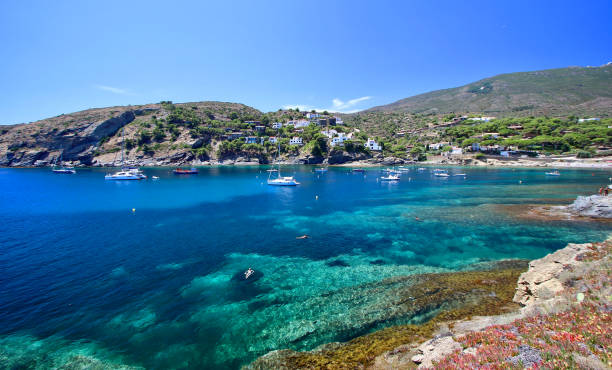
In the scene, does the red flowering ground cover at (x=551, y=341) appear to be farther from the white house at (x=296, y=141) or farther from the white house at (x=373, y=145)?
the white house at (x=296, y=141)

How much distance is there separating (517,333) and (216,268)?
57.2 feet

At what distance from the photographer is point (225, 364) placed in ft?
33.8

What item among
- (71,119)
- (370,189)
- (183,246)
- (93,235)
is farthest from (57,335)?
(71,119)

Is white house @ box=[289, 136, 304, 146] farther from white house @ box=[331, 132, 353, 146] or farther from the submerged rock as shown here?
the submerged rock

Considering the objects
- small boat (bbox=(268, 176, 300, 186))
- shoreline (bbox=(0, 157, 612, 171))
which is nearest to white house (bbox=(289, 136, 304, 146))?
shoreline (bbox=(0, 157, 612, 171))

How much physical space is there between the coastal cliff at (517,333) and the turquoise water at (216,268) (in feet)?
5.08

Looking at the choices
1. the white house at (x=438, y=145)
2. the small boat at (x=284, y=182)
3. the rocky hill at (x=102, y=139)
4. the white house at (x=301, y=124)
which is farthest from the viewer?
the white house at (x=301, y=124)

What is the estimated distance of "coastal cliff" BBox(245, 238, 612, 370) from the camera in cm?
634

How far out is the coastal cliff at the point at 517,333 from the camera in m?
6.34

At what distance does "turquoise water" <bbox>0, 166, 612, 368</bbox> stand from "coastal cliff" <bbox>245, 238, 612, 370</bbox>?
1.55m

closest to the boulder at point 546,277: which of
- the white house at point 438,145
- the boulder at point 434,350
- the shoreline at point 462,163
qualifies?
the boulder at point 434,350

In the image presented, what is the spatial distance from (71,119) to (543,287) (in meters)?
206

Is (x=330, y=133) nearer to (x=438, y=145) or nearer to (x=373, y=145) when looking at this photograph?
(x=373, y=145)

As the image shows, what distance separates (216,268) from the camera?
1919 cm
